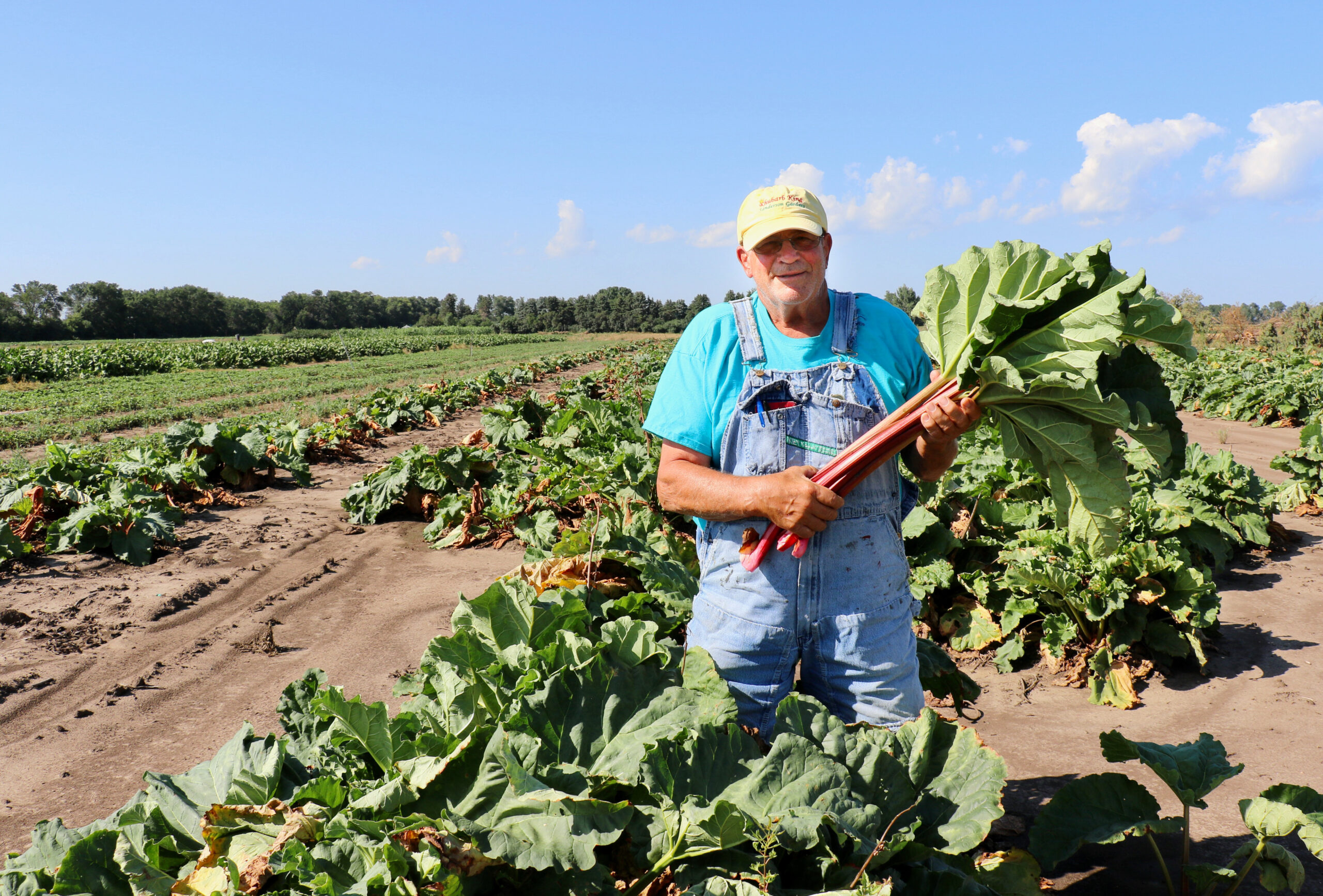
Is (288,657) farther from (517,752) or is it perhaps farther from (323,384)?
(323,384)

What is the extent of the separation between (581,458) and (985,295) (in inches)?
201

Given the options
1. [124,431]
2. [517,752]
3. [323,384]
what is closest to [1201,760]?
[517,752]

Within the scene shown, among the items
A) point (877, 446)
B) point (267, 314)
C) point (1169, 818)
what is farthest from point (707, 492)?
point (267, 314)

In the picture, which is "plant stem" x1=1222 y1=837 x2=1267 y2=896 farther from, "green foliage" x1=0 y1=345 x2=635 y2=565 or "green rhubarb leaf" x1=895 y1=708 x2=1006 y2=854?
"green foliage" x1=0 y1=345 x2=635 y2=565

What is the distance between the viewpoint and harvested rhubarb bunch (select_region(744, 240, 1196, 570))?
2041 mm

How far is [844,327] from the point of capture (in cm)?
246

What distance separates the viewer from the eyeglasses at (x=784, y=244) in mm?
2391

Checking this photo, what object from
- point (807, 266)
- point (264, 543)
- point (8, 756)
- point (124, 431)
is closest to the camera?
point (807, 266)

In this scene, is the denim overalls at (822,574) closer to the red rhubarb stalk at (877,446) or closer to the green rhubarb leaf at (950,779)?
the red rhubarb stalk at (877,446)

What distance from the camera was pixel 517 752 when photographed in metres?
2.00

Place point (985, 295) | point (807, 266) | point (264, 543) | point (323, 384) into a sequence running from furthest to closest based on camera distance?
1. point (323, 384)
2. point (264, 543)
3. point (807, 266)
4. point (985, 295)

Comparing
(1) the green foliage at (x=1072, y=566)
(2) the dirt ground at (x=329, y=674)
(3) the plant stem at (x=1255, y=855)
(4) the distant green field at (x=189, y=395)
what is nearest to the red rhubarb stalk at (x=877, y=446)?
(3) the plant stem at (x=1255, y=855)

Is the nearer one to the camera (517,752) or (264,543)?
(517,752)

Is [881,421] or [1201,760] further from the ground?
[881,421]
